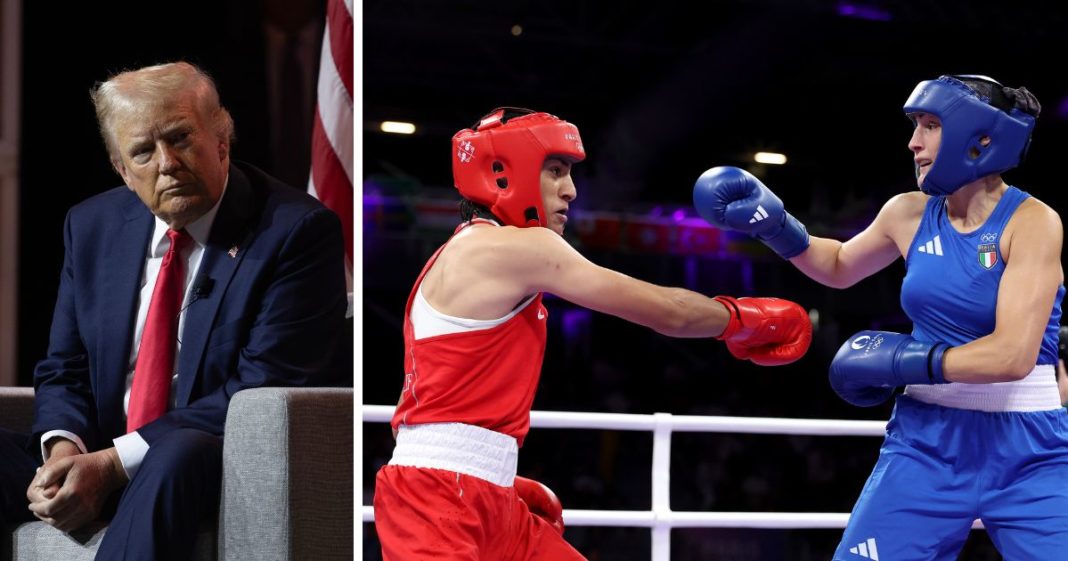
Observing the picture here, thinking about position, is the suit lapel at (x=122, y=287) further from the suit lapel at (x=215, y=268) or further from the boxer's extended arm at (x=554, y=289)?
the boxer's extended arm at (x=554, y=289)

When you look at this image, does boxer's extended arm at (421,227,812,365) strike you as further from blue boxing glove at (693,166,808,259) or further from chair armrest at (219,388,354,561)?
blue boxing glove at (693,166,808,259)

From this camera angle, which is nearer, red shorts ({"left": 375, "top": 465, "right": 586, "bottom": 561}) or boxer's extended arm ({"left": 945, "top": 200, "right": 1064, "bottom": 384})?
red shorts ({"left": 375, "top": 465, "right": 586, "bottom": 561})

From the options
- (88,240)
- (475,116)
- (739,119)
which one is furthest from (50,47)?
(739,119)

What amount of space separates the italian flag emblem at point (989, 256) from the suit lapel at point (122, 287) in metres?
1.90

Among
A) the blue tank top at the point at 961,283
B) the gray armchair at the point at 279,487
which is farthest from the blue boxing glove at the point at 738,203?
the gray armchair at the point at 279,487

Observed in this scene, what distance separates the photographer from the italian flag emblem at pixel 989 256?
2482 millimetres

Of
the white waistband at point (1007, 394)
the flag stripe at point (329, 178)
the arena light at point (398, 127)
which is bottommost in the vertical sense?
the white waistband at point (1007, 394)

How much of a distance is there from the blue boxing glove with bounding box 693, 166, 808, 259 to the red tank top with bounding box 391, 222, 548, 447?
734mm

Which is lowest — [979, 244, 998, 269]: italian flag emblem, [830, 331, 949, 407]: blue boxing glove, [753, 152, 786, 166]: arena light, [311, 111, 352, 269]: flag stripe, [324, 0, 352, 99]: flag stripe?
[830, 331, 949, 407]: blue boxing glove

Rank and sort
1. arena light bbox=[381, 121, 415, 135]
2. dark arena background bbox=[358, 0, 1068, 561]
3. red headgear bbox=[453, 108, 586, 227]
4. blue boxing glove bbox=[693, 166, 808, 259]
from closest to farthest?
red headgear bbox=[453, 108, 586, 227] → blue boxing glove bbox=[693, 166, 808, 259] → dark arena background bbox=[358, 0, 1068, 561] → arena light bbox=[381, 121, 415, 135]

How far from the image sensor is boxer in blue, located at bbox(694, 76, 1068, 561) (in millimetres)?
2367

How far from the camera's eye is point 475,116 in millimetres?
9047

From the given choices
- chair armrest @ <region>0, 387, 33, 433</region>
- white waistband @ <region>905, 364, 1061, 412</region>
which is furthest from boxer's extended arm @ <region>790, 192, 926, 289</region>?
chair armrest @ <region>0, 387, 33, 433</region>

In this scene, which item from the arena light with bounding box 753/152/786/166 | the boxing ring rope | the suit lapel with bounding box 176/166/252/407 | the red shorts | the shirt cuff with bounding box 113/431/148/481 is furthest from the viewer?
the arena light with bounding box 753/152/786/166
